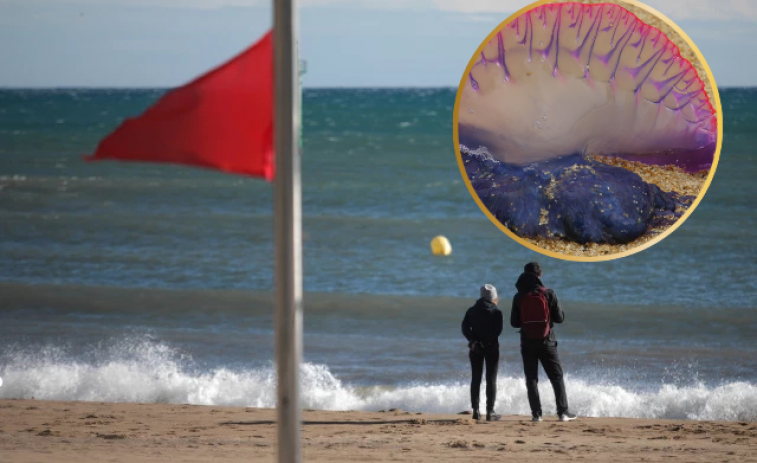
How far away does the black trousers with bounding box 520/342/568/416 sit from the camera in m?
8.08

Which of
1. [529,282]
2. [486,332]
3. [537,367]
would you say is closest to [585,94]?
[529,282]

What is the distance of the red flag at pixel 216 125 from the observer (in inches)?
144

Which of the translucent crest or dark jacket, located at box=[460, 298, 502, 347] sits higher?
the translucent crest

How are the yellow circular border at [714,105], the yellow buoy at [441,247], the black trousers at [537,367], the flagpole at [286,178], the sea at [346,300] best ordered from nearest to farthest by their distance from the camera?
the flagpole at [286,178] → the yellow circular border at [714,105] → the black trousers at [537,367] → the sea at [346,300] → the yellow buoy at [441,247]

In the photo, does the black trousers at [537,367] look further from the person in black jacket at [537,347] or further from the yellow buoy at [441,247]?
the yellow buoy at [441,247]

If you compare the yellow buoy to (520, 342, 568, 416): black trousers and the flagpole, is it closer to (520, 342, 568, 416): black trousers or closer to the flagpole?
(520, 342, 568, 416): black trousers

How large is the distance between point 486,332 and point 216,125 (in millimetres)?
4832

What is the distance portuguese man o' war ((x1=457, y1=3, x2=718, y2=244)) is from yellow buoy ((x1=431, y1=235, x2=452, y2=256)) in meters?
13.3

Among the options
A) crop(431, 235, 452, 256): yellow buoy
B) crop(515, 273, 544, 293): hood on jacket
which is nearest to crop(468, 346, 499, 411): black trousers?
crop(515, 273, 544, 293): hood on jacket

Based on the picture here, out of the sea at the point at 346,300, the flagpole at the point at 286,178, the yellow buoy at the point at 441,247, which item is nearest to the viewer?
the flagpole at the point at 286,178

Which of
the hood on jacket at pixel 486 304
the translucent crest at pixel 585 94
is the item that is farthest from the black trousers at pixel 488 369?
the translucent crest at pixel 585 94

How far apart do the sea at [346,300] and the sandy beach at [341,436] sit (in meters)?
1.05

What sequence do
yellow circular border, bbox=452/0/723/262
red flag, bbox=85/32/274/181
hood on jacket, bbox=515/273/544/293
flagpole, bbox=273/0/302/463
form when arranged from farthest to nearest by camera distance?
hood on jacket, bbox=515/273/544/293 → yellow circular border, bbox=452/0/723/262 → red flag, bbox=85/32/274/181 → flagpole, bbox=273/0/302/463

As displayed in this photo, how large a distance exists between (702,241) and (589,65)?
49.9 ft
